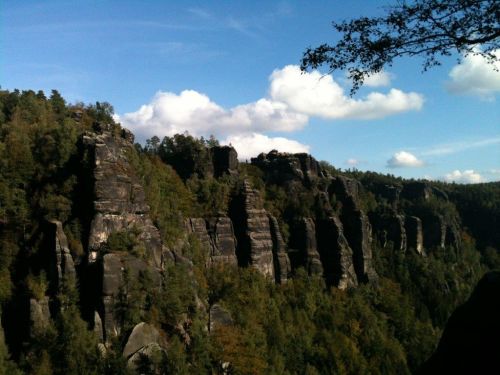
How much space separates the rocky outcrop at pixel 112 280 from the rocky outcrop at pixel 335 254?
5195 centimetres

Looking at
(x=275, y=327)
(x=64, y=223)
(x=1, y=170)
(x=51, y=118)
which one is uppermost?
(x=51, y=118)

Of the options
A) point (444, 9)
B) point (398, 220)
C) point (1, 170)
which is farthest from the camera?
point (398, 220)

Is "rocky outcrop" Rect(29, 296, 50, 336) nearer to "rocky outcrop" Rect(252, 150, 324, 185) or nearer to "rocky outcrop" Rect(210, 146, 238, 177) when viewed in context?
"rocky outcrop" Rect(210, 146, 238, 177)

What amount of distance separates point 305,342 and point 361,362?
30.6 ft

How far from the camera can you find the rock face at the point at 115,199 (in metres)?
56.5

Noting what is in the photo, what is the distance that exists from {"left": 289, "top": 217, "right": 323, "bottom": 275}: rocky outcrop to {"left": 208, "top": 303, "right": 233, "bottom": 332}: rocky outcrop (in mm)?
34788

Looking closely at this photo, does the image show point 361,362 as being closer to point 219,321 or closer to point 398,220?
point 219,321

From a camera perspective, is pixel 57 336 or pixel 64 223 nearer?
pixel 57 336

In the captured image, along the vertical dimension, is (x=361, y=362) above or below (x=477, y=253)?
below

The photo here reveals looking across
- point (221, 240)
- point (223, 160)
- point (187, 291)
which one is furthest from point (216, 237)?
point (187, 291)

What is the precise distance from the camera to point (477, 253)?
14275cm

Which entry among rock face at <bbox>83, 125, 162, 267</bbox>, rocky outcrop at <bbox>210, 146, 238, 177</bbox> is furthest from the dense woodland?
rocky outcrop at <bbox>210, 146, 238, 177</bbox>

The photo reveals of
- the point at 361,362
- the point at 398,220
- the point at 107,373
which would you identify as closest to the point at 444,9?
the point at 107,373

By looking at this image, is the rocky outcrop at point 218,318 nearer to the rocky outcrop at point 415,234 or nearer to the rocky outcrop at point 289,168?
the rocky outcrop at point 289,168
